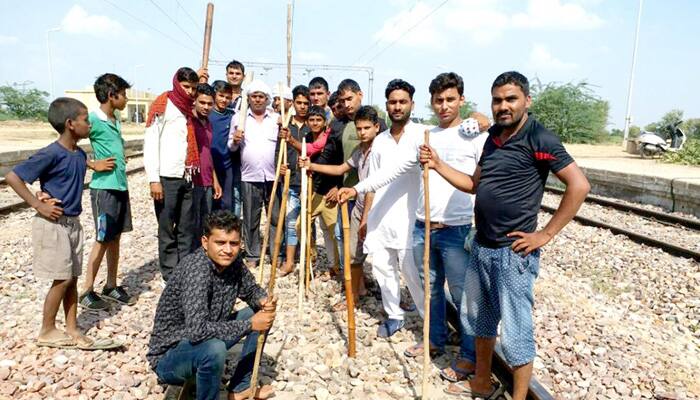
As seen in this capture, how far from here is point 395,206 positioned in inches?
155

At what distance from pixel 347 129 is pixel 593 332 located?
9.51 feet

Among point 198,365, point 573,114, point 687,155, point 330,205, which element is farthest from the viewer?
point 573,114

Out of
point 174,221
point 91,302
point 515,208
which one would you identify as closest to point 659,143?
point 515,208

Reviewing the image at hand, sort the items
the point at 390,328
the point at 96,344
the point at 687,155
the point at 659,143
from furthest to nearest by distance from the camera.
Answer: the point at 659,143 → the point at 687,155 → the point at 390,328 → the point at 96,344

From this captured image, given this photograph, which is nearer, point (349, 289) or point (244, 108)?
point (349, 289)

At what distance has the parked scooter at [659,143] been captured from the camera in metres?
19.8

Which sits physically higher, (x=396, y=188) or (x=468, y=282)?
(x=396, y=188)

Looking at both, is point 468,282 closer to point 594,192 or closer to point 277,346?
point 277,346

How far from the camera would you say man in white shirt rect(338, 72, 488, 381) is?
348 centimetres

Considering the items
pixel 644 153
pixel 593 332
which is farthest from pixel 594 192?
pixel 593 332

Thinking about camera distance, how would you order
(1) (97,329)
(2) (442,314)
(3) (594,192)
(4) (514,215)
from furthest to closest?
(3) (594,192), (1) (97,329), (2) (442,314), (4) (514,215)

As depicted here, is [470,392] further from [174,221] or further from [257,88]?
[257,88]

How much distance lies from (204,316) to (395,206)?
1762mm

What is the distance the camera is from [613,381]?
3562 millimetres
